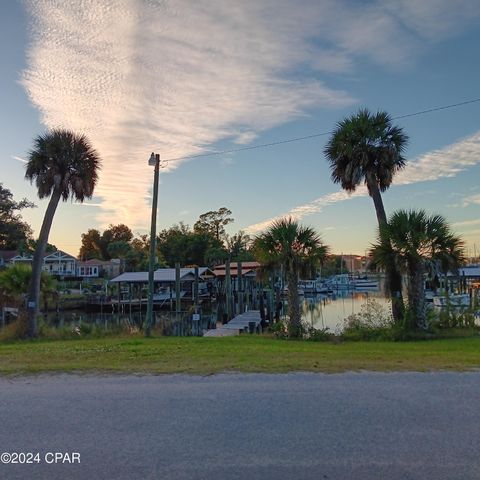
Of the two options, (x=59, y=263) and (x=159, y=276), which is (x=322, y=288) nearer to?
(x=59, y=263)

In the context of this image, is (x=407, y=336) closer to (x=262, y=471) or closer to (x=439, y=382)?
(x=439, y=382)

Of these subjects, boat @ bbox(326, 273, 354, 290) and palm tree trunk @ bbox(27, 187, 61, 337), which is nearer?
palm tree trunk @ bbox(27, 187, 61, 337)

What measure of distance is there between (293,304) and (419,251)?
17.3 feet

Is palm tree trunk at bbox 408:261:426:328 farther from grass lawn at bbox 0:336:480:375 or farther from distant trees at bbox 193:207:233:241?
distant trees at bbox 193:207:233:241

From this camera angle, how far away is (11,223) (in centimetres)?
6800


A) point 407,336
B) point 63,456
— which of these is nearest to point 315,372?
point 63,456

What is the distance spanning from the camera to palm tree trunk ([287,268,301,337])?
19.5m

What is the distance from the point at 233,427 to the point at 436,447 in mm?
2105

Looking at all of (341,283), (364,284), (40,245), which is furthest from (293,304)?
(364,284)

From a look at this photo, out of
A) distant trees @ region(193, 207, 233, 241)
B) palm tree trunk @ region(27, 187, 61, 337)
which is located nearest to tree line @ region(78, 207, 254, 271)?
distant trees @ region(193, 207, 233, 241)

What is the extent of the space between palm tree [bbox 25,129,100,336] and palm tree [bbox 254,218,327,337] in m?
9.86

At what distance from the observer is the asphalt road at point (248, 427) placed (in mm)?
4379

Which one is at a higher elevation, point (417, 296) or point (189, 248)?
point (189, 248)

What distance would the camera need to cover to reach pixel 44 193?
77.3ft
